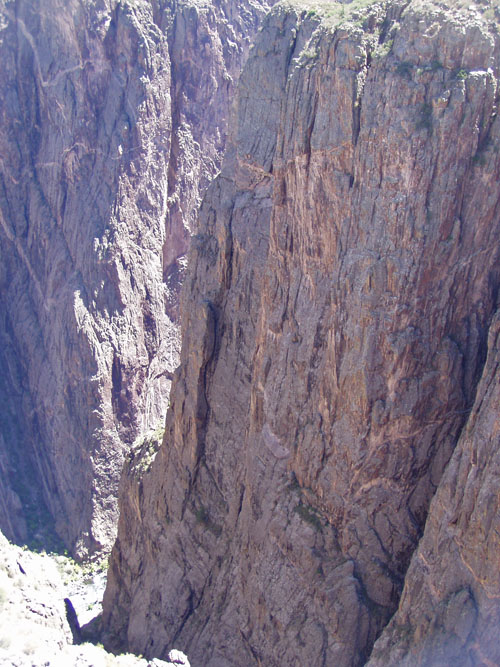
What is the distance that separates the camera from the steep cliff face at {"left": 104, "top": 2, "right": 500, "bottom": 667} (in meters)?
17.2

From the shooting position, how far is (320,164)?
19516 mm

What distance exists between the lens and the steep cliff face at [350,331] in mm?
17250

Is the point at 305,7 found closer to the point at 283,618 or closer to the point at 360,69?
the point at 360,69

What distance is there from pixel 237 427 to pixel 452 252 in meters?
11.5

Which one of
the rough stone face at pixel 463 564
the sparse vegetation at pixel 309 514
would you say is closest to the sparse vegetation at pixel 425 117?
the rough stone face at pixel 463 564

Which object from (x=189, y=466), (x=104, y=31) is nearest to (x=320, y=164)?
(x=189, y=466)

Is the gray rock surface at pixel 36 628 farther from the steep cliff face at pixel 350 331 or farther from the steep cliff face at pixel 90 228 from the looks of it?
the steep cliff face at pixel 90 228

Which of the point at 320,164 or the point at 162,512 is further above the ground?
the point at 320,164

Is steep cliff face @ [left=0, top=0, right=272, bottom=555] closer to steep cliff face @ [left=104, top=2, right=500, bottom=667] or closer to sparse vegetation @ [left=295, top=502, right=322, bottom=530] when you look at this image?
steep cliff face @ [left=104, top=2, right=500, bottom=667]

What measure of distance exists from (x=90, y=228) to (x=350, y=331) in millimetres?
31907

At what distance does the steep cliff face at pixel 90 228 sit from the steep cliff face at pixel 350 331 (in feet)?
70.7

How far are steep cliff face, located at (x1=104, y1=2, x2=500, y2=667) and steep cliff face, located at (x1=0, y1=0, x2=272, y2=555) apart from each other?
21556 mm

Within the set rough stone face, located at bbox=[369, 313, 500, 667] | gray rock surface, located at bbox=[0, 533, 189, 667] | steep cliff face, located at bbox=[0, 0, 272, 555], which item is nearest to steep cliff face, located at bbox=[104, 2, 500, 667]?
rough stone face, located at bbox=[369, 313, 500, 667]

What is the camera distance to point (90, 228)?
47.2 m
